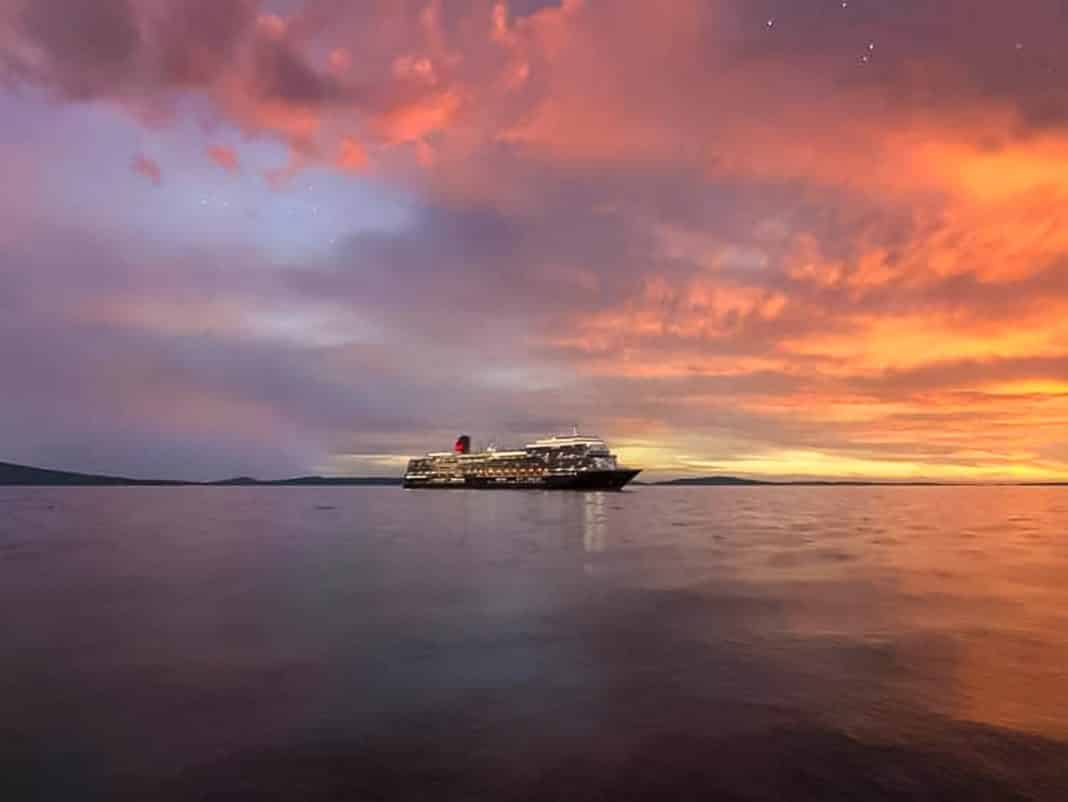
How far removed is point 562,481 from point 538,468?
7.08m

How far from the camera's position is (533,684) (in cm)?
1563

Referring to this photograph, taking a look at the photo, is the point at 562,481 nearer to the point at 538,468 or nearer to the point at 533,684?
the point at 538,468

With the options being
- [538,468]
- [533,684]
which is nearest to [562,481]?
[538,468]

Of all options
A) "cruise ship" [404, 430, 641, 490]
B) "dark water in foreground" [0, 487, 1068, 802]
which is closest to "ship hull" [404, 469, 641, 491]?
"cruise ship" [404, 430, 641, 490]

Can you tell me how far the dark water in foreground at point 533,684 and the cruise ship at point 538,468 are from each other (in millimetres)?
127286

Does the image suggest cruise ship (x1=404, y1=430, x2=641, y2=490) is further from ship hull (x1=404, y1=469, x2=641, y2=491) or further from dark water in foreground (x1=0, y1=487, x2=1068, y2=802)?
dark water in foreground (x1=0, y1=487, x2=1068, y2=802)

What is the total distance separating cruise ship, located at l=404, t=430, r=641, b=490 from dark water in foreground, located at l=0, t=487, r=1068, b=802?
418 ft

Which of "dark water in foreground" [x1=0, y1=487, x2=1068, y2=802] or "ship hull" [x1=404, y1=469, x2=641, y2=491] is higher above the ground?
"ship hull" [x1=404, y1=469, x2=641, y2=491]

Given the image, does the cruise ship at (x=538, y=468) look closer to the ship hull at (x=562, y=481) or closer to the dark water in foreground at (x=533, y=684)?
the ship hull at (x=562, y=481)

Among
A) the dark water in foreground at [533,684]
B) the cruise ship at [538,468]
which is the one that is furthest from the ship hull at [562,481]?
the dark water in foreground at [533,684]

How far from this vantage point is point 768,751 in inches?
451

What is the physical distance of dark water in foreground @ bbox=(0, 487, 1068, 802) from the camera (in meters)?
10.6

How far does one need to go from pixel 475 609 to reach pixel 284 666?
29.1 ft

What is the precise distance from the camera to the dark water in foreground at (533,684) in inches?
416
